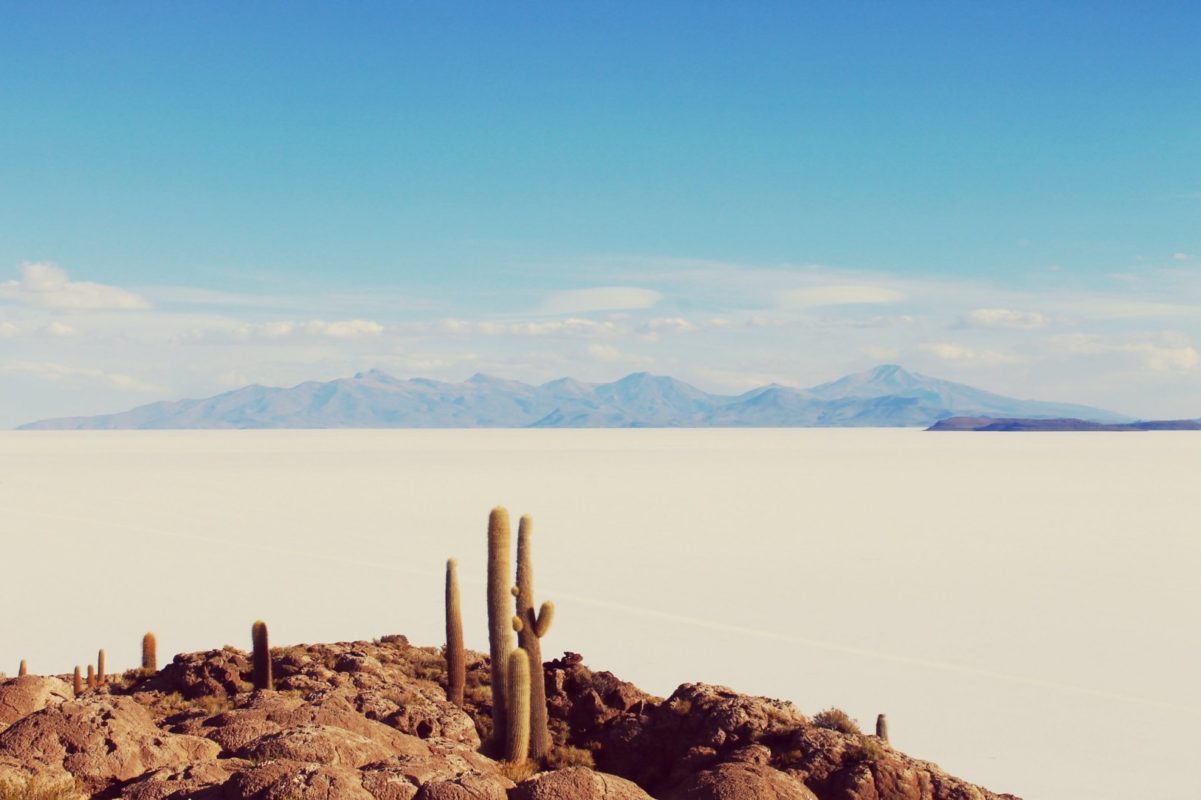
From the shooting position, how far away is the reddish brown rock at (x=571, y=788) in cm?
954

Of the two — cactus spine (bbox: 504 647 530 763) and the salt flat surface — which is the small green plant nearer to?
the salt flat surface

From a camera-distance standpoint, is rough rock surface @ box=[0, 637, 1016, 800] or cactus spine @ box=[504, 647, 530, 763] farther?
cactus spine @ box=[504, 647, 530, 763]

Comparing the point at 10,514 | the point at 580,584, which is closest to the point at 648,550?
the point at 580,584

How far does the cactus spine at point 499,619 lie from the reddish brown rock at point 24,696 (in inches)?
207

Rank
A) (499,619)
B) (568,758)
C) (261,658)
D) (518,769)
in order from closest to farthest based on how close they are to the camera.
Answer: (518,769) → (568,758) → (499,619) → (261,658)

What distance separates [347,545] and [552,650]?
60.5 ft

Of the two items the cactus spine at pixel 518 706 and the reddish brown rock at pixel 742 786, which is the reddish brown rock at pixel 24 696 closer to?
the cactus spine at pixel 518 706

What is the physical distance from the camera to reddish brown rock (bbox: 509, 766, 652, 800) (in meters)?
9.54

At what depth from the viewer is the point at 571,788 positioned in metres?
9.61

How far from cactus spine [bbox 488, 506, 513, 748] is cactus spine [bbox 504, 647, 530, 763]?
1.36 feet

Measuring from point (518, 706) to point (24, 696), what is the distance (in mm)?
5983

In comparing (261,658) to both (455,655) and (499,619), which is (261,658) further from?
(499,619)

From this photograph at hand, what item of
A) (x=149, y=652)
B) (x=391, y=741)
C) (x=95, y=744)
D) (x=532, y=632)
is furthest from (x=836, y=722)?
(x=149, y=652)

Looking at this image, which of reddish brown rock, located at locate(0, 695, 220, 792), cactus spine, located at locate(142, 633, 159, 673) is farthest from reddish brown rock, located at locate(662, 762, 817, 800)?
cactus spine, located at locate(142, 633, 159, 673)
